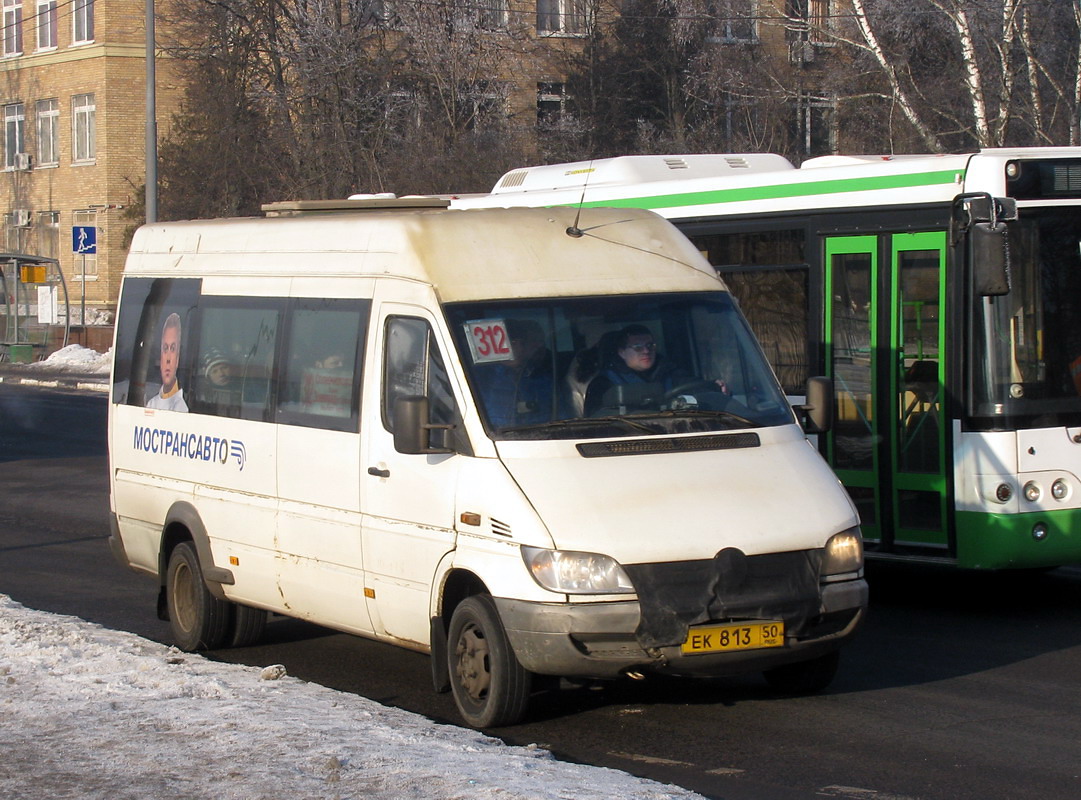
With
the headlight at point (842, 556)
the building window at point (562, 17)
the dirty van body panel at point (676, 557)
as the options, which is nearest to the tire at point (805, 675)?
the dirty van body panel at point (676, 557)

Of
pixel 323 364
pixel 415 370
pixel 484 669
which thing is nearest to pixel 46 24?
pixel 323 364

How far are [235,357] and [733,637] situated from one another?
3.55 meters

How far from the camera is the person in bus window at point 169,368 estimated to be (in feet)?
30.8

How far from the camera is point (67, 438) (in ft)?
73.3

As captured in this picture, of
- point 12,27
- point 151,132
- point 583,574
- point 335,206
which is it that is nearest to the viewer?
point 583,574

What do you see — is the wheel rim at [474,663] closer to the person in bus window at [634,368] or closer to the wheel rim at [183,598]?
the person in bus window at [634,368]

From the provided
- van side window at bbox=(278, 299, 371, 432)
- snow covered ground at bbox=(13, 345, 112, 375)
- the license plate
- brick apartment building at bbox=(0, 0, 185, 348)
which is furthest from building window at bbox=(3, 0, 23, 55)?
the license plate

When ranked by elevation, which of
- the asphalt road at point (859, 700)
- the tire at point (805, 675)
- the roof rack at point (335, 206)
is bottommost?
the asphalt road at point (859, 700)

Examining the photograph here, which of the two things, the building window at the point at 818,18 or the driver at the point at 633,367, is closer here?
the driver at the point at 633,367

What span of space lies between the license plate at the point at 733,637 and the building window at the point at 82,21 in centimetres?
4842

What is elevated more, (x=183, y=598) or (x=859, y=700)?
(x=183, y=598)

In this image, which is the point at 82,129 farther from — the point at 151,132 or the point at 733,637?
the point at 733,637

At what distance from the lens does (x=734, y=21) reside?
38125mm

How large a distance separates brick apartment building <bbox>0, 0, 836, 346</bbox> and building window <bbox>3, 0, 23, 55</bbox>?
0.03 meters
